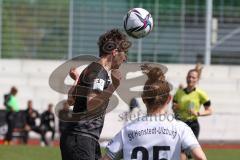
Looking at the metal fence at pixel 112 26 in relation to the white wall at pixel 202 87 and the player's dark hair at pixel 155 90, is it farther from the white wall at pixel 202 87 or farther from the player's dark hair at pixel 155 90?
the player's dark hair at pixel 155 90

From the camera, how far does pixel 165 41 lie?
31.2m

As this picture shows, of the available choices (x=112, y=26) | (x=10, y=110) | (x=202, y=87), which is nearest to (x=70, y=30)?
(x=112, y=26)

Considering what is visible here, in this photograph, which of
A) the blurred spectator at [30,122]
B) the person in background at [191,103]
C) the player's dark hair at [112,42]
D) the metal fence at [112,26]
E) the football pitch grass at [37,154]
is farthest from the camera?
the metal fence at [112,26]

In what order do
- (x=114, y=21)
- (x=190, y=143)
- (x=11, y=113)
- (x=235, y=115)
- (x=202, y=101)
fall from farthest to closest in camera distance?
1. (x=114, y=21)
2. (x=235, y=115)
3. (x=11, y=113)
4. (x=202, y=101)
5. (x=190, y=143)

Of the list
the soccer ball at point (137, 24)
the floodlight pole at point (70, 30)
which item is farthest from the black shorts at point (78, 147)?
the floodlight pole at point (70, 30)

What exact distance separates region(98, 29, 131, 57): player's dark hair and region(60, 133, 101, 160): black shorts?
2.90ft

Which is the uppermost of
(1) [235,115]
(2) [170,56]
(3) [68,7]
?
(3) [68,7]

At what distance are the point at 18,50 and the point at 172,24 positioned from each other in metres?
6.37

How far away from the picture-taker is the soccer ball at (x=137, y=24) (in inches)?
392

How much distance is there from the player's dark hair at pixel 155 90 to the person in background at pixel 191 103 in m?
7.29

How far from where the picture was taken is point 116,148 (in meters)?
5.88

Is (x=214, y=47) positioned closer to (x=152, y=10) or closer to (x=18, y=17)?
(x=152, y=10)

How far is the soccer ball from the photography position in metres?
9.95

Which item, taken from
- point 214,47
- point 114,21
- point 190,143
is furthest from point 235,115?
point 190,143
